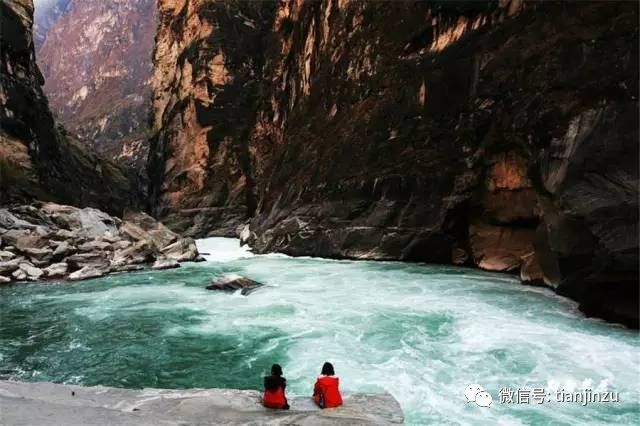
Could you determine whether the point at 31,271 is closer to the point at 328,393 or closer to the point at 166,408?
the point at 166,408

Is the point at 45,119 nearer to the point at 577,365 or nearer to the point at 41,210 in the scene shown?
the point at 41,210

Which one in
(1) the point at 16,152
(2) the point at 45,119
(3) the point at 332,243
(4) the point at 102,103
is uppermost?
(4) the point at 102,103

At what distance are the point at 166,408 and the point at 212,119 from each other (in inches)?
2279

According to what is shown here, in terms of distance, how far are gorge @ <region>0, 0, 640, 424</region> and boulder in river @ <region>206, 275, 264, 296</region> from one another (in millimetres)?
731

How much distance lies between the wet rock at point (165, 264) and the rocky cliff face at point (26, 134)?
13.5 meters

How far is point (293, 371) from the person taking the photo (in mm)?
11555

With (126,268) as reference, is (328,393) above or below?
above

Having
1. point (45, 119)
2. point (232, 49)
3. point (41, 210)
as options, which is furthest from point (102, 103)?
point (41, 210)

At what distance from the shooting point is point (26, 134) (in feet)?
136

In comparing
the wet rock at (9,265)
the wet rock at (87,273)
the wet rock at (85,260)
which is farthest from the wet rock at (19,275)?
the wet rock at (85,260)

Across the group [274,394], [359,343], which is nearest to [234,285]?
[359,343]

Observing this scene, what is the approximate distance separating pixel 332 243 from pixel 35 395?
988 inches

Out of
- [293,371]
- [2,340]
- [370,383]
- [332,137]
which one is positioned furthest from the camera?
[332,137]

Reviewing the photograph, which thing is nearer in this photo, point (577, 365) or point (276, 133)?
point (577, 365)
